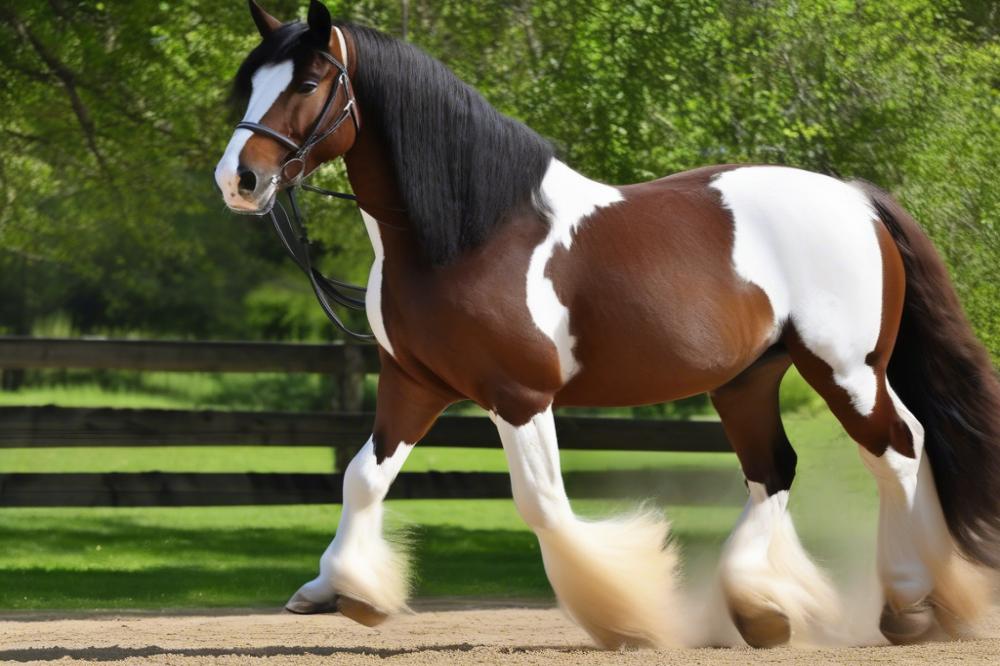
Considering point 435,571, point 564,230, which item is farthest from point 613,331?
point 435,571

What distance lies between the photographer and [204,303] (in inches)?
936

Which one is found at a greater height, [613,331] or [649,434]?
[613,331]

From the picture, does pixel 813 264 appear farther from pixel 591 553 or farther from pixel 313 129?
pixel 313 129

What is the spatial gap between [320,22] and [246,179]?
1.84ft

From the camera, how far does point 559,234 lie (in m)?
4.41

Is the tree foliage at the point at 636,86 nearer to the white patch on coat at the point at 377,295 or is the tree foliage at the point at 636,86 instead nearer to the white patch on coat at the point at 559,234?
the white patch on coat at the point at 559,234

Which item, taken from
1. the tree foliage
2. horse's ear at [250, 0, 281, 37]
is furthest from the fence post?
horse's ear at [250, 0, 281, 37]

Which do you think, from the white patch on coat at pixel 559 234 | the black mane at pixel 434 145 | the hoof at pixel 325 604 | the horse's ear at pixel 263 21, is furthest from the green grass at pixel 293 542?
the horse's ear at pixel 263 21

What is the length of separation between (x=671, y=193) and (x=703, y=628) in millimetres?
1609

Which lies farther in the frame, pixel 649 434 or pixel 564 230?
pixel 649 434

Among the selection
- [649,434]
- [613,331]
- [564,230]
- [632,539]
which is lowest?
[649,434]

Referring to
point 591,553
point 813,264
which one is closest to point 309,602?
point 591,553

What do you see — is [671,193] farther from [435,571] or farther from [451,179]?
[435,571]

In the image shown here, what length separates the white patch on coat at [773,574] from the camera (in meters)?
4.69
